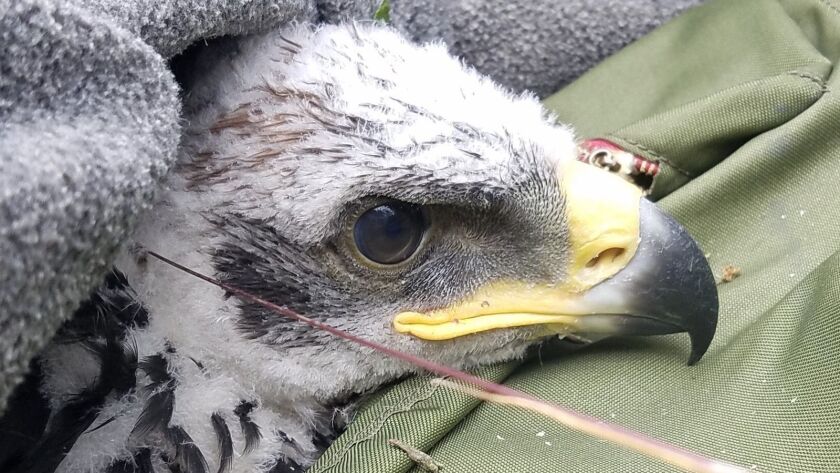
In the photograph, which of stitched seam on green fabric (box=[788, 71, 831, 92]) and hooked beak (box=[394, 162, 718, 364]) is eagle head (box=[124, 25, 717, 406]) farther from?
stitched seam on green fabric (box=[788, 71, 831, 92])

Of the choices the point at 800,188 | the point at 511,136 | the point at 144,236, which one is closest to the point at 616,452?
the point at 511,136

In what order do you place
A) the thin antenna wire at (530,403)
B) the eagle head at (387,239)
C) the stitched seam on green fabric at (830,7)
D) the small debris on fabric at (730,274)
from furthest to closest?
the stitched seam on green fabric at (830,7) < the small debris on fabric at (730,274) < the eagle head at (387,239) < the thin antenna wire at (530,403)

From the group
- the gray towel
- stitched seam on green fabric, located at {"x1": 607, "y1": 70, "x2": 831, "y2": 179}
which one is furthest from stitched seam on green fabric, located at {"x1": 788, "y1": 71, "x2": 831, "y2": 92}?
the gray towel

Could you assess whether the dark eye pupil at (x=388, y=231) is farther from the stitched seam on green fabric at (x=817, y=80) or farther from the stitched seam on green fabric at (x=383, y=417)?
the stitched seam on green fabric at (x=817, y=80)

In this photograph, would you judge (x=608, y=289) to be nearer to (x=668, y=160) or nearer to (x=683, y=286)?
(x=683, y=286)

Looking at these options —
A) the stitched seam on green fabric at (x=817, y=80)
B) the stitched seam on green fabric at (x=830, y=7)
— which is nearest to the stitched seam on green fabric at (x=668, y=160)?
the stitched seam on green fabric at (x=817, y=80)

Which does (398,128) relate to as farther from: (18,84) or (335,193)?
(18,84)

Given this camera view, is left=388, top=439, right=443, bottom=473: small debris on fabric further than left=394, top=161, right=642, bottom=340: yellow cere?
No
